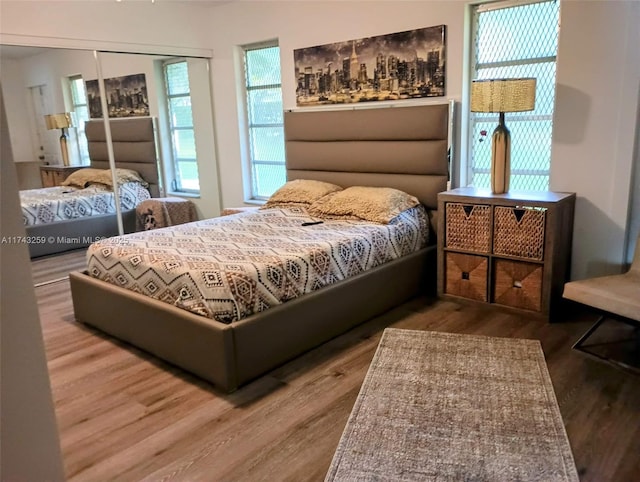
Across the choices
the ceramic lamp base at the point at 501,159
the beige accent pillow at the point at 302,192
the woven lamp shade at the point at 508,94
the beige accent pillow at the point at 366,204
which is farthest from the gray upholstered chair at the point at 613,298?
the beige accent pillow at the point at 302,192

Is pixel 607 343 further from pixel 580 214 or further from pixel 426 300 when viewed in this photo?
pixel 426 300

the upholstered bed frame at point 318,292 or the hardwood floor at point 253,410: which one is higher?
the upholstered bed frame at point 318,292

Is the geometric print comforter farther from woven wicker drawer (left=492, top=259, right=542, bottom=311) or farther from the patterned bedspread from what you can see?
the patterned bedspread

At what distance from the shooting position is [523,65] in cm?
358

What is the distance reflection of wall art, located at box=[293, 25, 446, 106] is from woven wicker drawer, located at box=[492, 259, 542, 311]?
4.70ft

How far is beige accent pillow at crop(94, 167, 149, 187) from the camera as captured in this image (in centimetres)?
467

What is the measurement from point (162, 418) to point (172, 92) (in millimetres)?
3662

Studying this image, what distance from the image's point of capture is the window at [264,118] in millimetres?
5062

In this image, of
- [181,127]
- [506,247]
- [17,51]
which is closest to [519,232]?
[506,247]

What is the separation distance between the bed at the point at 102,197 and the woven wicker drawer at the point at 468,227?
3.01 m

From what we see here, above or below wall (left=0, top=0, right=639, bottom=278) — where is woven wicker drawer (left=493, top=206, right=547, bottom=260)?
below

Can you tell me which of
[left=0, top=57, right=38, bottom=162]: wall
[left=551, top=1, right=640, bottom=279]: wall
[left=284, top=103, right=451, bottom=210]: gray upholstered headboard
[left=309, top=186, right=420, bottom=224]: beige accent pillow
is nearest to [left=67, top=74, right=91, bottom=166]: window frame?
[left=0, top=57, right=38, bottom=162]: wall

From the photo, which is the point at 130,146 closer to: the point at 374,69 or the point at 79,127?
the point at 79,127

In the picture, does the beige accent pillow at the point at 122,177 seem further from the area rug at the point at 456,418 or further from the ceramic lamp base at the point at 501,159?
the ceramic lamp base at the point at 501,159
